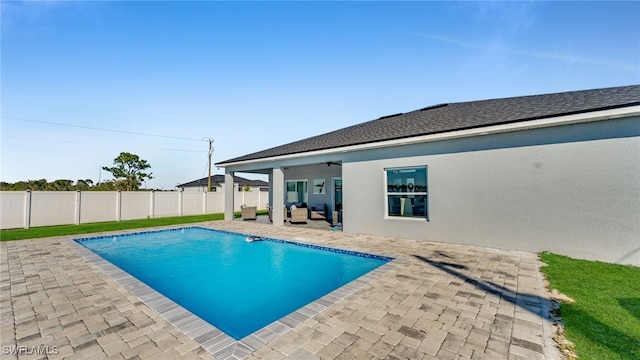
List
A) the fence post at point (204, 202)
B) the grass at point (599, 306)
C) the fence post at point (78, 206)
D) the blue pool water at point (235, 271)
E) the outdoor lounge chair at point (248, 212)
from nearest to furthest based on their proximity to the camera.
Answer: the grass at point (599, 306) < the blue pool water at point (235, 271) < the fence post at point (78, 206) < the outdoor lounge chair at point (248, 212) < the fence post at point (204, 202)

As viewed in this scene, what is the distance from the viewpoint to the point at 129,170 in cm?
3166

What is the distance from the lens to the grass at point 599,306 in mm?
2762

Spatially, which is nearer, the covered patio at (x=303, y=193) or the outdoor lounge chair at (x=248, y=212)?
the covered patio at (x=303, y=193)

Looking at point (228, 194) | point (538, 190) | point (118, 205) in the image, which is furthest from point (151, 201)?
point (538, 190)

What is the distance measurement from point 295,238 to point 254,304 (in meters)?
4.79

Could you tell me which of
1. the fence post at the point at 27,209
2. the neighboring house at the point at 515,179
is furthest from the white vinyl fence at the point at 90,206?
the neighboring house at the point at 515,179

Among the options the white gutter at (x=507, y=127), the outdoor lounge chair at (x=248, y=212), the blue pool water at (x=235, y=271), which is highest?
the white gutter at (x=507, y=127)

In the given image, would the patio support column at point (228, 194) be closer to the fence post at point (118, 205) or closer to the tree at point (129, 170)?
the fence post at point (118, 205)

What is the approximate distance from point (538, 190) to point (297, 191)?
13.6m

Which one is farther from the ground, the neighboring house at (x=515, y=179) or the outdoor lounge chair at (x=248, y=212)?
the neighboring house at (x=515, y=179)

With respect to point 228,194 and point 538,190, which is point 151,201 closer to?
point 228,194

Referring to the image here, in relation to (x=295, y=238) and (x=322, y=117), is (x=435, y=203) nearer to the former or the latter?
(x=295, y=238)

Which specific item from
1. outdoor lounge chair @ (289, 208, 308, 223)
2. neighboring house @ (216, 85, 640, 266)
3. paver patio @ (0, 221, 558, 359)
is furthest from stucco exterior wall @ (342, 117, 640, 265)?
outdoor lounge chair @ (289, 208, 308, 223)

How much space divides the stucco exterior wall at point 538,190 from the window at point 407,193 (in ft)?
0.90
